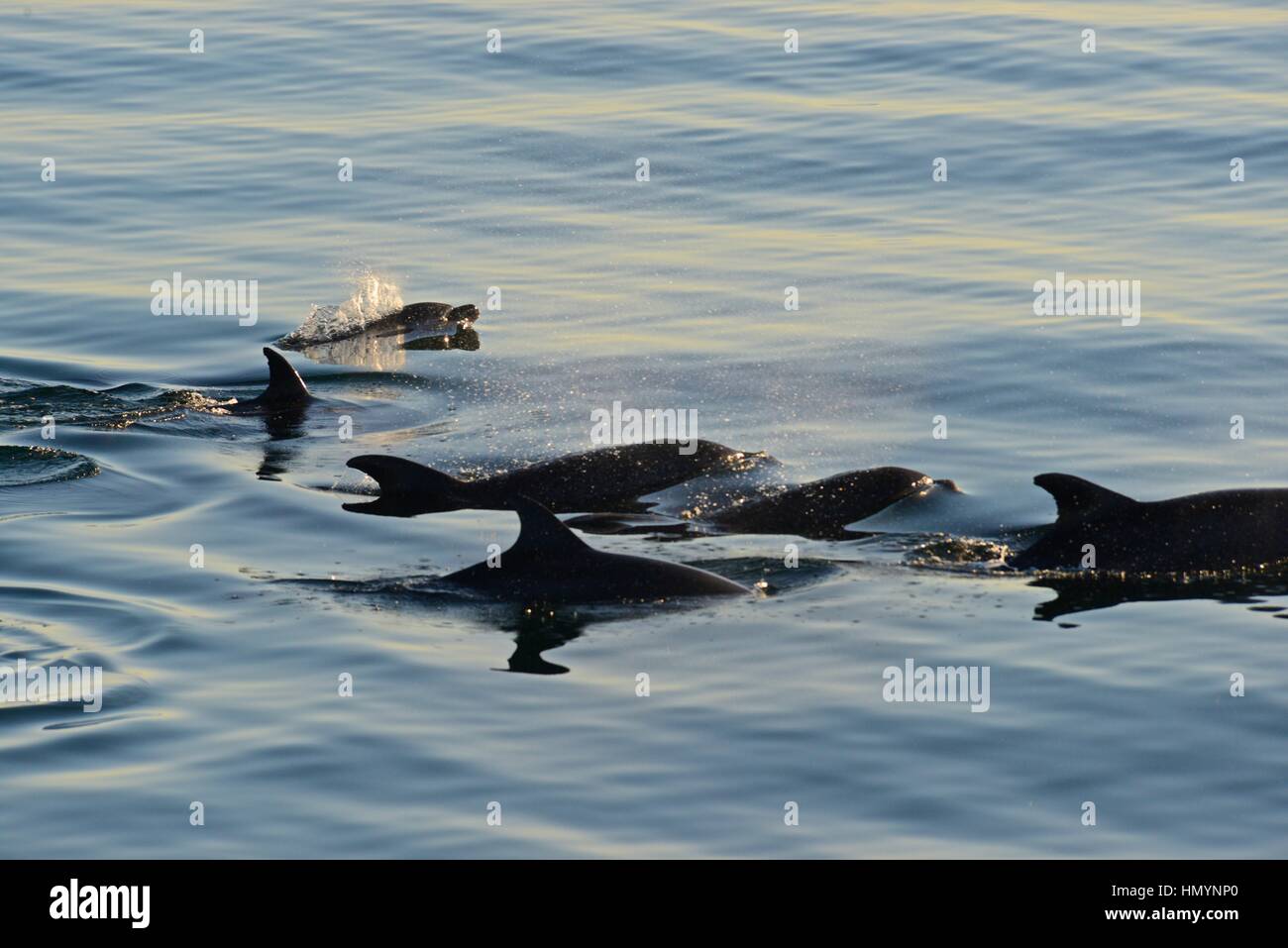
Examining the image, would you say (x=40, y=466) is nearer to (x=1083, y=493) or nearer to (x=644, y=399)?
(x=644, y=399)

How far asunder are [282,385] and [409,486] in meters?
4.08

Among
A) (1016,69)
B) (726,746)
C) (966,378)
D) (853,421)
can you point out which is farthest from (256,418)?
(1016,69)

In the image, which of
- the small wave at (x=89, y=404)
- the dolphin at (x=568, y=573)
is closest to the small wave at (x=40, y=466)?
the small wave at (x=89, y=404)

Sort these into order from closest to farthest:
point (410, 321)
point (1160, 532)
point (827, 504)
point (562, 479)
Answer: point (1160, 532)
point (827, 504)
point (562, 479)
point (410, 321)

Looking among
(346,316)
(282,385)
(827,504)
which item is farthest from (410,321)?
(827,504)

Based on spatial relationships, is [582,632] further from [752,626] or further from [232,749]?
[232,749]

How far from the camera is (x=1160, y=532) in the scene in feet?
49.6

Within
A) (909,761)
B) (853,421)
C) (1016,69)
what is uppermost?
(1016,69)

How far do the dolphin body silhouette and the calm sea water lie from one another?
0.44 m

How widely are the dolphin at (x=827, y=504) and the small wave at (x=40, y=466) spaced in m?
5.82

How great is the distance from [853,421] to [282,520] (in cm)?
598

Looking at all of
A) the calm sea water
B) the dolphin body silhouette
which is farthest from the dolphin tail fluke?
the dolphin body silhouette

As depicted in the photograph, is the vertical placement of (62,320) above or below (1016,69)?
below

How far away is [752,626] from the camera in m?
14.0
